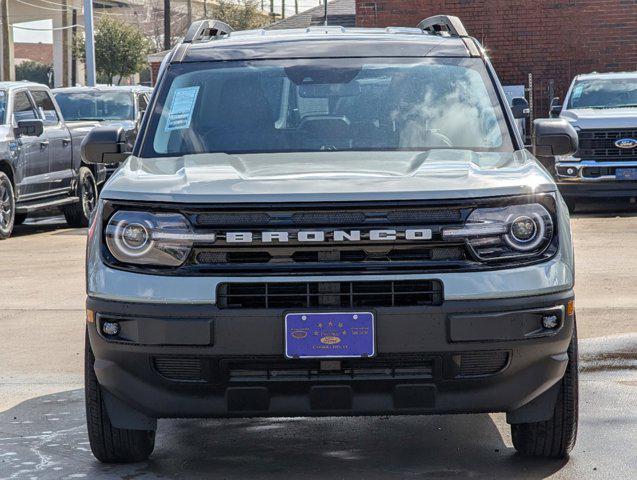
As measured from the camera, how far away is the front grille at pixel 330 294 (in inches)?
197

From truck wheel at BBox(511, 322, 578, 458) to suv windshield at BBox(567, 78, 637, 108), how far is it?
13.7 meters

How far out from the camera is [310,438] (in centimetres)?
616

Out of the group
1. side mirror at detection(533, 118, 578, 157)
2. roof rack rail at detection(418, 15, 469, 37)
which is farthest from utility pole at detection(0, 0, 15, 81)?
side mirror at detection(533, 118, 578, 157)

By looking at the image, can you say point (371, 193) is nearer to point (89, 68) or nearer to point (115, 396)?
point (115, 396)

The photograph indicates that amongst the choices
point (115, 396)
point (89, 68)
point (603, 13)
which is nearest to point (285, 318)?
point (115, 396)

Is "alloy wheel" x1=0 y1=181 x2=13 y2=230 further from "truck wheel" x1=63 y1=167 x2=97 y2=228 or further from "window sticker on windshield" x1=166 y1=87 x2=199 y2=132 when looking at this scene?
"window sticker on windshield" x1=166 y1=87 x2=199 y2=132

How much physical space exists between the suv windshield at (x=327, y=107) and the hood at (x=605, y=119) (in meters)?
11.4

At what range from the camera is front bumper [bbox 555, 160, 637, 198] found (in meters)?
17.6

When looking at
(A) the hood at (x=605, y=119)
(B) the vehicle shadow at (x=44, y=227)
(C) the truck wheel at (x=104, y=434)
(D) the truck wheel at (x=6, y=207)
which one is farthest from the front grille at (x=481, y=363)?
(A) the hood at (x=605, y=119)

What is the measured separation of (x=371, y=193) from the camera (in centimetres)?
505

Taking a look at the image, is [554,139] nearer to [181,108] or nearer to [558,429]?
[558,429]

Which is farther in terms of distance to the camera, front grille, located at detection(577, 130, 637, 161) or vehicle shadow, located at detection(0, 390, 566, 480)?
front grille, located at detection(577, 130, 637, 161)

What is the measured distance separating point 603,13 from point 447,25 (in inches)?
848

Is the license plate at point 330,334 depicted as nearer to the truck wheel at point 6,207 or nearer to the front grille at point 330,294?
the front grille at point 330,294
